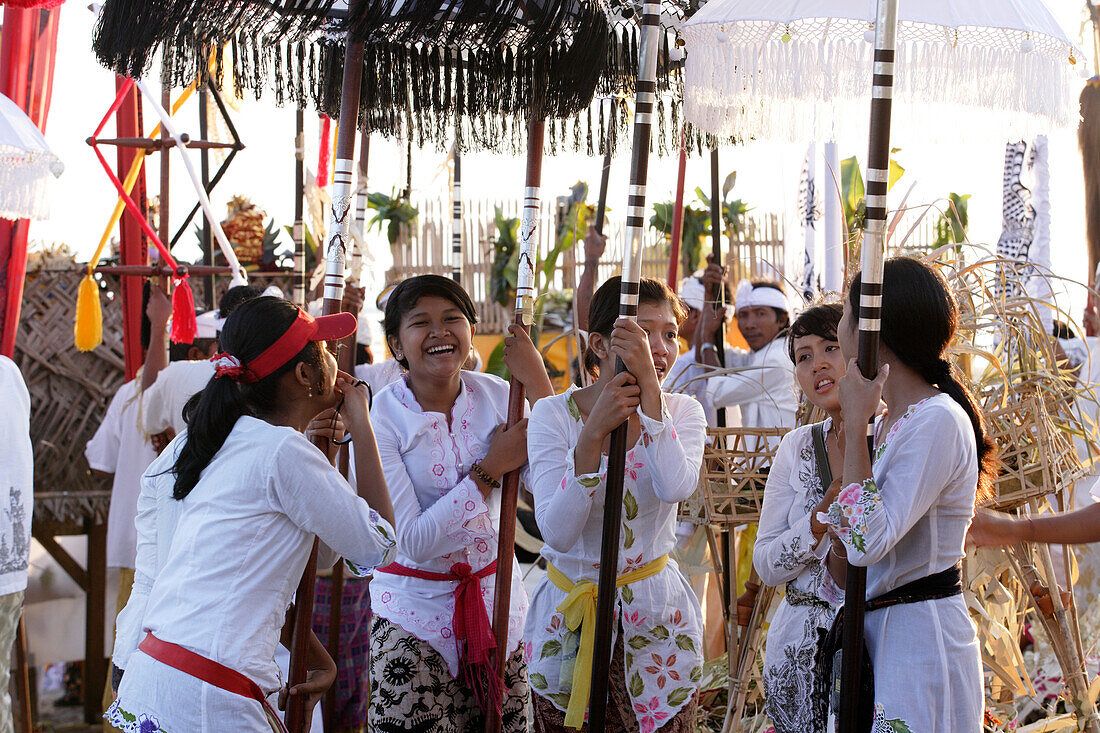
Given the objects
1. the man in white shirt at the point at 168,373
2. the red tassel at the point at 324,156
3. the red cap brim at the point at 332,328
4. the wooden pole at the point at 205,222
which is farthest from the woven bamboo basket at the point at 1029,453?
the wooden pole at the point at 205,222

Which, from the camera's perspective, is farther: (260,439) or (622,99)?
(622,99)

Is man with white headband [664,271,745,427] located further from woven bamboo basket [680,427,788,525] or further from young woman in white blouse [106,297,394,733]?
young woman in white blouse [106,297,394,733]

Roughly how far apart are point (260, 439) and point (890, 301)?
1382 millimetres

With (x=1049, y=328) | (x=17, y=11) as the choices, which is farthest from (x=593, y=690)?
(x=17, y=11)

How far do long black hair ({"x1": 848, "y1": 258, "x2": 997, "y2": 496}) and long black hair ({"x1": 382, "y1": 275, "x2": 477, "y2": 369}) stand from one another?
1300 mm

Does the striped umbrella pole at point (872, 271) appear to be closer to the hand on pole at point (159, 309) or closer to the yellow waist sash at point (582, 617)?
the yellow waist sash at point (582, 617)

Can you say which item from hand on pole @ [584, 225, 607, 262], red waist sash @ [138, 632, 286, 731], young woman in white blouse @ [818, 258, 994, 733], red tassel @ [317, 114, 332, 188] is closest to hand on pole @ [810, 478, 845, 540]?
young woman in white blouse @ [818, 258, 994, 733]

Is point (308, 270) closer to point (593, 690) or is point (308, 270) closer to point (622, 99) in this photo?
point (622, 99)

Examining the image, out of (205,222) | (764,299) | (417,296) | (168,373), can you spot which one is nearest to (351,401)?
(417,296)

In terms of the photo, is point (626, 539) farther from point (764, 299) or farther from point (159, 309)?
point (764, 299)

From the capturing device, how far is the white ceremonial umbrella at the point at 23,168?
13.5 ft

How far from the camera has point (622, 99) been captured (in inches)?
134

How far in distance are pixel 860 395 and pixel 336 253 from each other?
4.57 ft

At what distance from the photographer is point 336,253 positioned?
8.96ft
